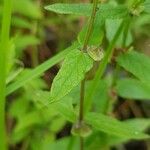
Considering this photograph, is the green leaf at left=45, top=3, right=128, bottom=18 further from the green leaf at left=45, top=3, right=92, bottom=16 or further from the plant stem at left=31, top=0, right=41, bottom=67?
the plant stem at left=31, top=0, right=41, bottom=67

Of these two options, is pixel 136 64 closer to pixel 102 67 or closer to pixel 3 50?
pixel 102 67

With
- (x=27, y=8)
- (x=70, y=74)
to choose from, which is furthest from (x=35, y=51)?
(x=70, y=74)

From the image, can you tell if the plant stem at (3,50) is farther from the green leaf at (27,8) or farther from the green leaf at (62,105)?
the green leaf at (27,8)

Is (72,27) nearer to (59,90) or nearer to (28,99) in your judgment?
(28,99)

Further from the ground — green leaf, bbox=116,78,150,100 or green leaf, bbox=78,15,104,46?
green leaf, bbox=78,15,104,46

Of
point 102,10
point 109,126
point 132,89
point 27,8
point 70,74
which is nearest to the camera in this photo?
point 70,74

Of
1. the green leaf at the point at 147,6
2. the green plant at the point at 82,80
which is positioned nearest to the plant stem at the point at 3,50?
the green plant at the point at 82,80

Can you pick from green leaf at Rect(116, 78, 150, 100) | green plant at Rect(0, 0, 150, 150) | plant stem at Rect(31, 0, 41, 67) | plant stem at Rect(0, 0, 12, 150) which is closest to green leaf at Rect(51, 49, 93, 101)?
green plant at Rect(0, 0, 150, 150)
